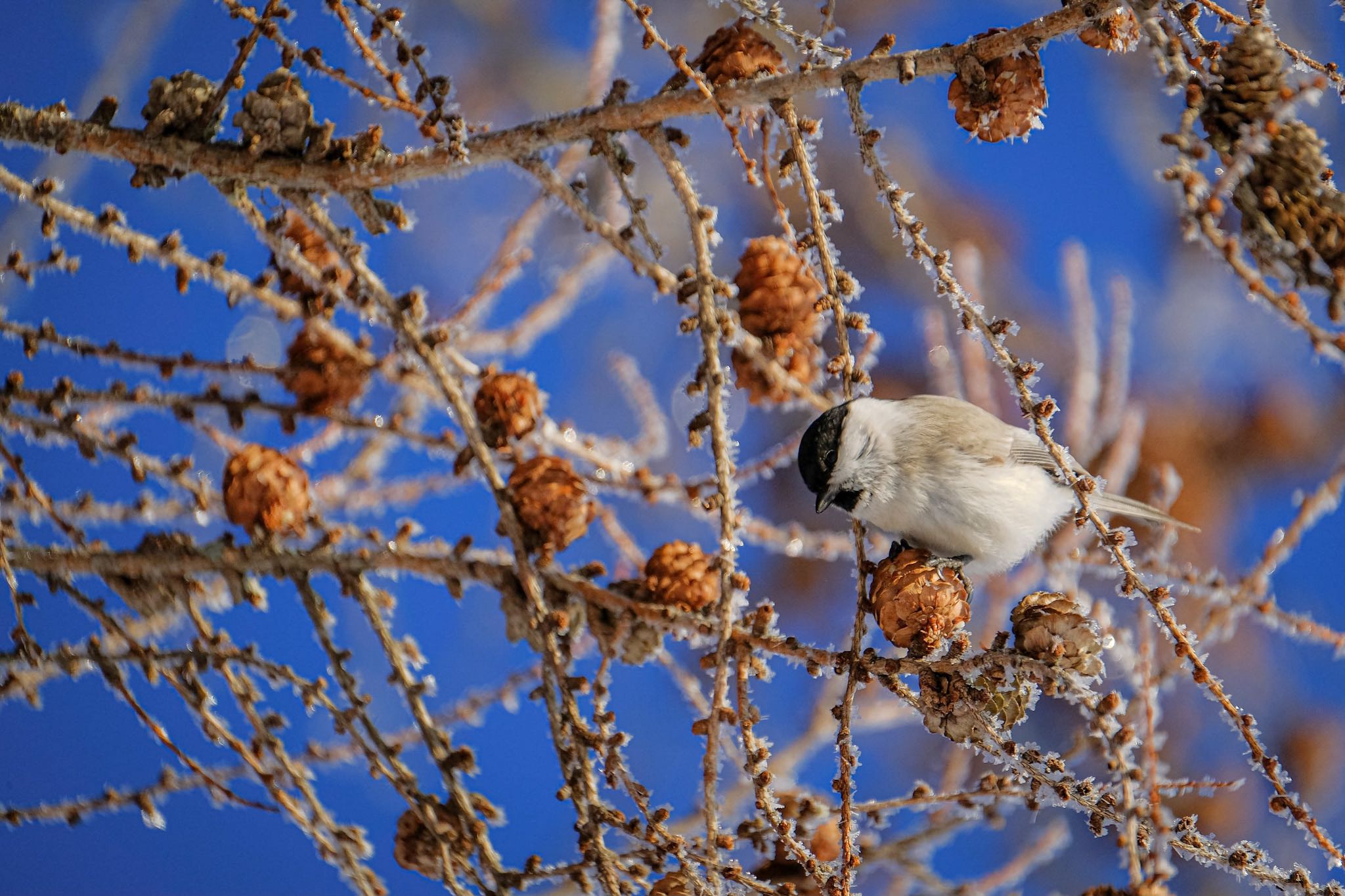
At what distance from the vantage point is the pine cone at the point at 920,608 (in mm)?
697

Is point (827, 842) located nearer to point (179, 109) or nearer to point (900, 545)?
point (900, 545)

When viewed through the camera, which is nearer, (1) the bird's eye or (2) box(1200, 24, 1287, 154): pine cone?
(2) box(1200, 24, 1287, 154): pine cone

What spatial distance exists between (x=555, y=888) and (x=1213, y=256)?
1002 millimetres

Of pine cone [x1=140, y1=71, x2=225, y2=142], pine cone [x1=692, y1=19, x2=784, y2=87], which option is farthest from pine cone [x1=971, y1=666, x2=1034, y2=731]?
pine cone [x1=140, y1=71, x2=225, y2=142]

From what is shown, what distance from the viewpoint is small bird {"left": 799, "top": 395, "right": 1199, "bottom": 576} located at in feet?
3.62

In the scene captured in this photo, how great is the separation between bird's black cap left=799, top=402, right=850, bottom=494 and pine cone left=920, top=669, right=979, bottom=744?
1.08 ft

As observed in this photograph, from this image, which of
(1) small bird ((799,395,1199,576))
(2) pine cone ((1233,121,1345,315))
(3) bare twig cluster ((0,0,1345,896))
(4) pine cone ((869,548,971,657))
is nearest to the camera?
(2) pine cone ((1233,121,1345,315))

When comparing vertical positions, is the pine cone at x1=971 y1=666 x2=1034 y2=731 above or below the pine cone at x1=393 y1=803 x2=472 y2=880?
below

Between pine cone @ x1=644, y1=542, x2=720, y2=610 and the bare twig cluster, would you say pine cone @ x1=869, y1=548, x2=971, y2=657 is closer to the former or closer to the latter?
the bare twig cluster

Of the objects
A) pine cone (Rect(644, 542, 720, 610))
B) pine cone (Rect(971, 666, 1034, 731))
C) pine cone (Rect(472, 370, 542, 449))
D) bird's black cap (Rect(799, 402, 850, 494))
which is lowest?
pine cone (Rect(971, 666, 1034, 731))

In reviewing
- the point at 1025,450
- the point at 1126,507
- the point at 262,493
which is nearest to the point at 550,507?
the point at 262,493

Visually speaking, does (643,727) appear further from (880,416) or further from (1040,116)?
(1040,116)

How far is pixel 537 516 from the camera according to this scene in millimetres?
753

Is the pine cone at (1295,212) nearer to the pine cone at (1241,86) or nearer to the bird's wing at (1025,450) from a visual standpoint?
the pine cone at (1241,86)
